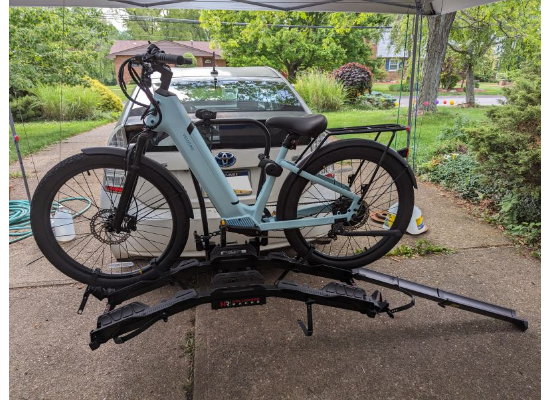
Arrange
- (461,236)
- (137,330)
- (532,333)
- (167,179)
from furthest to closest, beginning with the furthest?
(461,236) → (532,333) → (167,179) → (137,330)

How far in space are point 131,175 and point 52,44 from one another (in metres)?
8.46

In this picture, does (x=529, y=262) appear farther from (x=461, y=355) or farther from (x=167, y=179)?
(x=167, y=179)

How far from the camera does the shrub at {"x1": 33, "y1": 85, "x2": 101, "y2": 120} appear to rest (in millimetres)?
11766

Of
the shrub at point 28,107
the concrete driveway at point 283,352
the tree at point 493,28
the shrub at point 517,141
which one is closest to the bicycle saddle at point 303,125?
the concrete driveway at point 283,352

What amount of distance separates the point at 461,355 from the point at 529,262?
Result: 146cm

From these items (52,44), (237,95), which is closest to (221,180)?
(237,95)

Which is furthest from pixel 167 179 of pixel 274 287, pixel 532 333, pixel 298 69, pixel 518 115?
pixel 298 69

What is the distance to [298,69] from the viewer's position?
18.0 m

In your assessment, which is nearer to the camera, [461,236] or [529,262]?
[529,262]

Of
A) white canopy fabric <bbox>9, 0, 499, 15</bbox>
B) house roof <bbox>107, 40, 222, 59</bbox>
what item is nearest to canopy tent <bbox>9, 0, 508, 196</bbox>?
white canopy fabric <bbox>9, 0, 499, 15</bbox>

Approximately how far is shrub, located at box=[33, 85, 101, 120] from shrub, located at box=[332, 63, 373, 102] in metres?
8.92

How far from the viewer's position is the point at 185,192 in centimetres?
223

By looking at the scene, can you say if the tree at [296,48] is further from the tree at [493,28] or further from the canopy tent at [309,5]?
the canopy tent at [309,5]

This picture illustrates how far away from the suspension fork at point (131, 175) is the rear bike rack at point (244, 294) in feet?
1.39
